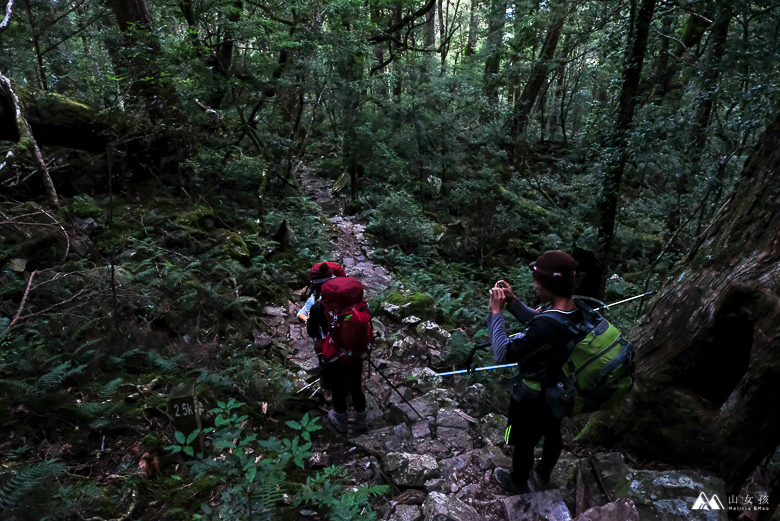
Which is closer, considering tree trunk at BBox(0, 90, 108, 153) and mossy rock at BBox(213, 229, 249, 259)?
tree trunk at BBox(0, 90, 108, 153)

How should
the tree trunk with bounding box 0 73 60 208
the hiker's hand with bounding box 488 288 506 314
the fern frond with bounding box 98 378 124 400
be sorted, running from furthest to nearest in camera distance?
1. the tree trunk with bounding box 0 73 60 208
2. the fern frond with bounding box 98 378 124 400
3. the hiker's hand with bounding box 488 288 506 314

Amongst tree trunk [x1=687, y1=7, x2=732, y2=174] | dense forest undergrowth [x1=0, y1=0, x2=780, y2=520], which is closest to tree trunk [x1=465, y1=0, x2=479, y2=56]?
dense forest undergrowth [x1=0, y1=0, x2=780, y2=520]

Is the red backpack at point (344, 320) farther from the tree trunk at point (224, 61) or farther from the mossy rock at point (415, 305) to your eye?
the tree trunk at point (224, 61)

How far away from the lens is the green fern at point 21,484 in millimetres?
2262

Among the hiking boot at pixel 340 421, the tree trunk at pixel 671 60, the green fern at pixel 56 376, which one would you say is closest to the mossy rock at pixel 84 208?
the green fern at pixel 56 376

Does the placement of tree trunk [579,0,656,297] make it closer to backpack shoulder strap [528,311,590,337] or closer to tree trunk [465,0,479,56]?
backpack shoulder strap [528,311,590,337]

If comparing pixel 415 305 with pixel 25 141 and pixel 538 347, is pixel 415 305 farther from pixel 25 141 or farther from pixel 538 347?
pixel 25 141

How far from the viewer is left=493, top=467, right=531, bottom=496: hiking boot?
3432 mm

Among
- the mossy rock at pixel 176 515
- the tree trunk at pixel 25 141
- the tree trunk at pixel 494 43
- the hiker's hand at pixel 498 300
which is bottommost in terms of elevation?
the mossy rock at pixel 176 515

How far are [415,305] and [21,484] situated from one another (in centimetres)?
607

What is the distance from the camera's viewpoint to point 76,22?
13.8 metres

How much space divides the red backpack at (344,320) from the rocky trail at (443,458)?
1.08 meters

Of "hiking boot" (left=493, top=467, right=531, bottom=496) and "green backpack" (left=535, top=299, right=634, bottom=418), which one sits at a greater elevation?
"green backpack" (left=535, top=299, right=634, bottom=418)

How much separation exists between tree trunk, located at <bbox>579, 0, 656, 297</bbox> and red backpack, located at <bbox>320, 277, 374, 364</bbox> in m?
5.42
